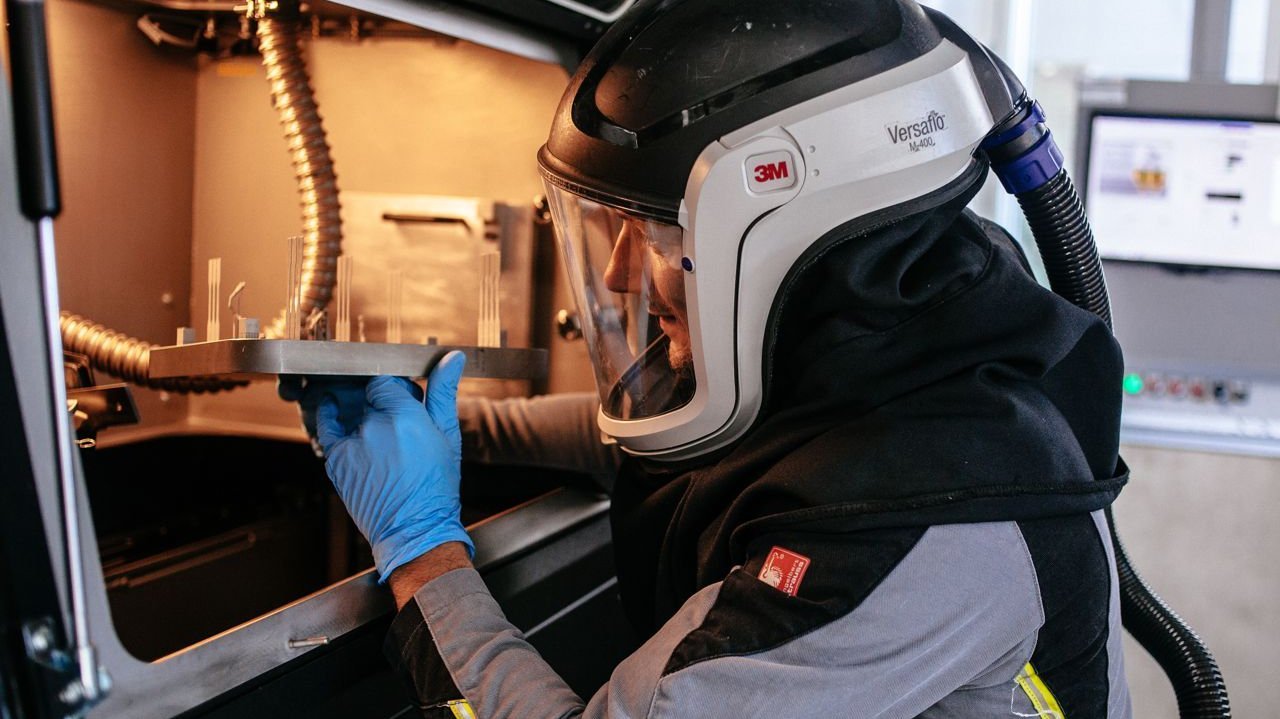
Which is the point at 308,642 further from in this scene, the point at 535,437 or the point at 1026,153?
the point at 1026,153

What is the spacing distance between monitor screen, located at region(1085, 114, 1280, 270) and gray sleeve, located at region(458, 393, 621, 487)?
1.71 meters

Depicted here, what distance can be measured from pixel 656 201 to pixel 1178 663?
3.43 feet

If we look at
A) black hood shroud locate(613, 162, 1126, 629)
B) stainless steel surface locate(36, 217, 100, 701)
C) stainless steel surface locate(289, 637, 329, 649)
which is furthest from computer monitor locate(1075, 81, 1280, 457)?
stainless steel surface locate(36, 217, 100, 701)

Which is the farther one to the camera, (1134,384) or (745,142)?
(1134,384)

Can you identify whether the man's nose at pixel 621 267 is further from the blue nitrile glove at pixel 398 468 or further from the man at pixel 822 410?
the blue nitrile glove at pixel 398 468

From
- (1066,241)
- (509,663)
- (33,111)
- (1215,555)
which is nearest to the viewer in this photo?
(33,111)

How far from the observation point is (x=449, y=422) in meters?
1.16

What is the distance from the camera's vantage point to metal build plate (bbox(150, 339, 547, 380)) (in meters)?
0.88

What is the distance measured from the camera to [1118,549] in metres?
1.38

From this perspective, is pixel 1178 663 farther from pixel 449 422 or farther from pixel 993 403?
pixel 449 422

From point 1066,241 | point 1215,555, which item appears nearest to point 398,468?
point 1066,241

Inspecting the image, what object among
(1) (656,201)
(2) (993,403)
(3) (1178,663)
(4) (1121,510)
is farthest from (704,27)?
(4) (1121,510)

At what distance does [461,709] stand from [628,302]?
454 mm

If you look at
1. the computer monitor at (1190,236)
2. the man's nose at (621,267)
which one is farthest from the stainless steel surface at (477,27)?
the computer monitor at (1190,236)
